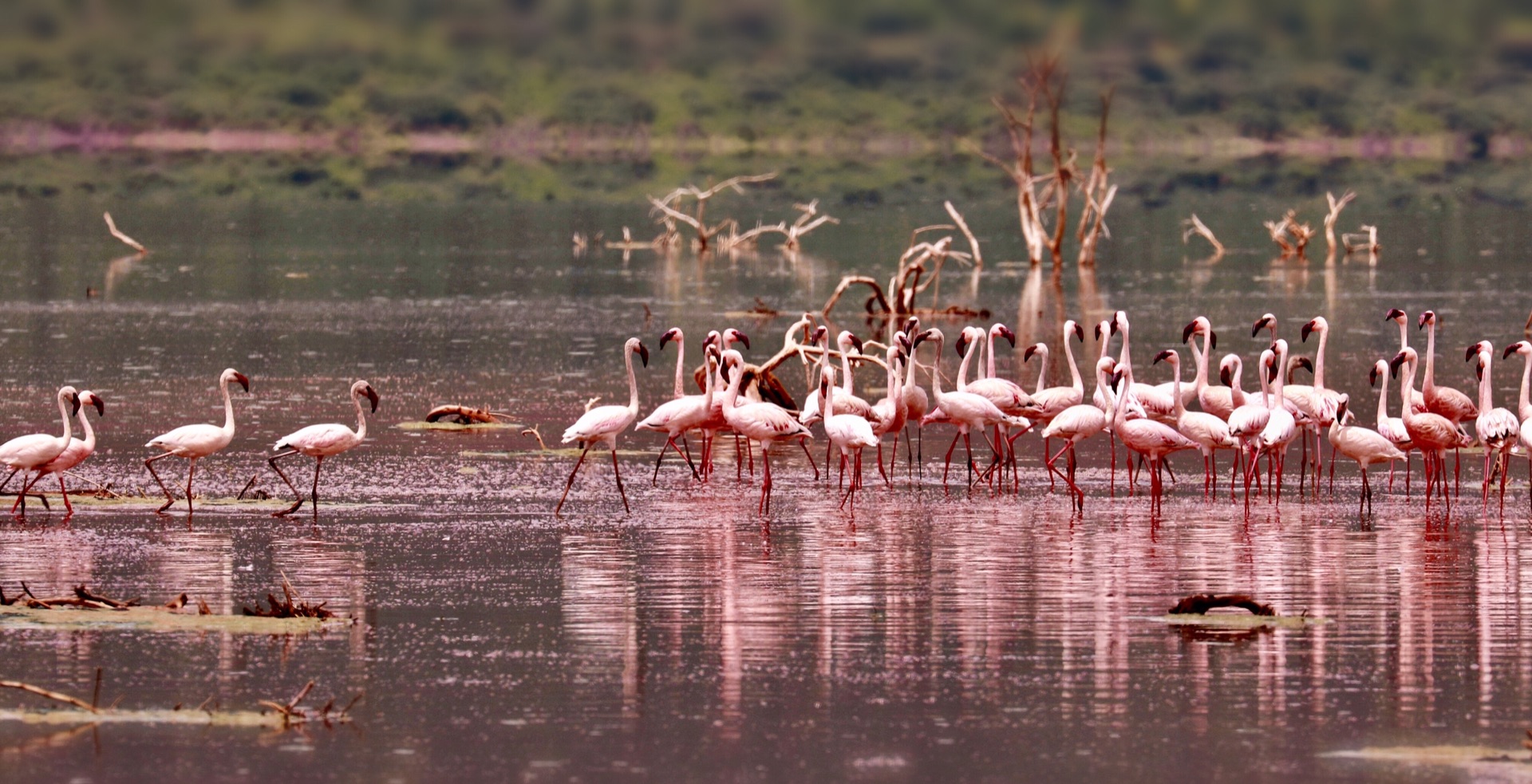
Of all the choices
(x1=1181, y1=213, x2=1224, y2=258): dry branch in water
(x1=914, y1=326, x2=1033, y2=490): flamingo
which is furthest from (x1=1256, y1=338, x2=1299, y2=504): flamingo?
(x1=1181, y1=213, x2=1224, y2=258): dry branch in water

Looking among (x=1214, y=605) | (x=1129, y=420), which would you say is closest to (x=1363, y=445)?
(x=1129, y=420)

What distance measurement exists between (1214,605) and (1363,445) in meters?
5.40

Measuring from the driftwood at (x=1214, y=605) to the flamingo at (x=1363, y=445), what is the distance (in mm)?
4743

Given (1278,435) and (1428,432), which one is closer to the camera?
(1278,435)

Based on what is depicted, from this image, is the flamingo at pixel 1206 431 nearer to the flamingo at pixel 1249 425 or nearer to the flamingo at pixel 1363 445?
the flamingo at pixel 1249 425

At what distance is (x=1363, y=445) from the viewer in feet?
62.1

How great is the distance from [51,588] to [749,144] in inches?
6999

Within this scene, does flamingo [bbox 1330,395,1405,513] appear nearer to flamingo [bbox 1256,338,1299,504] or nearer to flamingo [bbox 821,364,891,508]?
flamingo [bbox 1256,338,1299,504]

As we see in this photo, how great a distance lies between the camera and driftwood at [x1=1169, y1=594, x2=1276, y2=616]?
46.1 feet

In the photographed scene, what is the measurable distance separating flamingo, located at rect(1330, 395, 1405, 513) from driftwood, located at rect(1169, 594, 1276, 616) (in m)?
4.74

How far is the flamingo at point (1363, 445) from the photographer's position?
18.9 m

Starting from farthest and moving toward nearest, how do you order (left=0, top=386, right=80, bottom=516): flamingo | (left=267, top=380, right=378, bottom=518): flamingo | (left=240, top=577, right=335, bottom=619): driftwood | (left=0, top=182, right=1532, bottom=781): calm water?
(left=267, top=380, right=378, bottom=518): flamingo, (left=0, top=386, right=80, bottom=516): flamingo, (left=240, top=577, right=335, bottom=619): driftwood, (left=0, top=182, right=1532, bottom=781): calm water

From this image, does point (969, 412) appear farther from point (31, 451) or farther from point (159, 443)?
point (31, 451)

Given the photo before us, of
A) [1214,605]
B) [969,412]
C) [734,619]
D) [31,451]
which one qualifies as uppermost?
[969,412]
